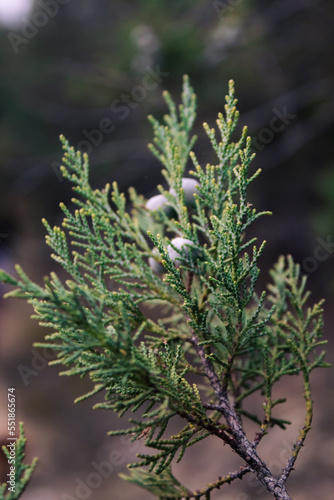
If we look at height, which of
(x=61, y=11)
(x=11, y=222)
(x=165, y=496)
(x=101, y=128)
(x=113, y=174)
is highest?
(x=61, y=11)

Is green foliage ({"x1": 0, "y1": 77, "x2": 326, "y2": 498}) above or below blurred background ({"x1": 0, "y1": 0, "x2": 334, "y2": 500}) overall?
below

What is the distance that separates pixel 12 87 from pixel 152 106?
212cm

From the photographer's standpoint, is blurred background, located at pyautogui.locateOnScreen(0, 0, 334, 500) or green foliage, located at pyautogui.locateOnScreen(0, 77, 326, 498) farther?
blurred background, located at pyautogui.locateOnScreen(0, 0, 334, 500)

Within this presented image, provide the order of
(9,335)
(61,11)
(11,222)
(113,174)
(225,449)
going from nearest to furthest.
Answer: (225,449) → (9,335) → (113,174) → (61,11) → (11,222)

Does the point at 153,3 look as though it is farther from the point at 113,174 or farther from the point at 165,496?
the point at 165,496

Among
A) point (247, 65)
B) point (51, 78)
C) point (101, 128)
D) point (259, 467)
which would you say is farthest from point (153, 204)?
point (51, 78)

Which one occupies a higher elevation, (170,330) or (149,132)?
(149,132)

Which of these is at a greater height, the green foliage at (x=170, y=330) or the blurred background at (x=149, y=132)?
the blurred background at (x=149, y=132)

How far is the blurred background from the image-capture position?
3.44 metres

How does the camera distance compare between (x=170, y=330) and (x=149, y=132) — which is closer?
(x=170, y=330)

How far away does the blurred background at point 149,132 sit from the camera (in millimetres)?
3439

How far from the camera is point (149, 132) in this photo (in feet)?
16.6

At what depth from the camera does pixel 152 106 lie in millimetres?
4785

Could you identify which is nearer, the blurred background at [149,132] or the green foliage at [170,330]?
the green foliage at [170,330]
